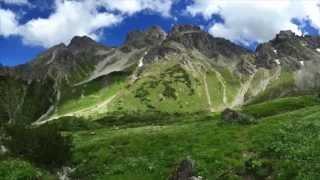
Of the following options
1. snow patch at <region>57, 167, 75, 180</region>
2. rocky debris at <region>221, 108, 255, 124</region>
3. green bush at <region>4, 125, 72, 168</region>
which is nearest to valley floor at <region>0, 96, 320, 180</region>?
snow patch at <region>57, 167, 75, 180</region>

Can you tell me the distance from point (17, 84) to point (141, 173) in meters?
119

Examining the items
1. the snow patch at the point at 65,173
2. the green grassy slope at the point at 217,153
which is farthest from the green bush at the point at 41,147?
the green grassy slope at the point at 217,153

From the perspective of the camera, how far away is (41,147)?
140ft

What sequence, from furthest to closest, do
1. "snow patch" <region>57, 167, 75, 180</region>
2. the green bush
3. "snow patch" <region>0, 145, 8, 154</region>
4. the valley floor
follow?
"snow patch" <region>0, 145, 8, 154</region> → the green bush → "snow patch" <region>57, 167, 75, 180</region> → the valley floor

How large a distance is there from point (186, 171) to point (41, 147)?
13.6 m

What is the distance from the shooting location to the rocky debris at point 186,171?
34562 mm

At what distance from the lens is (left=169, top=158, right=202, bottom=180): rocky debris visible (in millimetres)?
34562

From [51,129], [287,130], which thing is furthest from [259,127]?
[51,129]

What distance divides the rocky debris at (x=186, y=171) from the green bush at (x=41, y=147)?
1188 cm

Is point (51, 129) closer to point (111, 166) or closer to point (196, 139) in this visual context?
point (111, 166)

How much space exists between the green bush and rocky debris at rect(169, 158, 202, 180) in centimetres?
1188

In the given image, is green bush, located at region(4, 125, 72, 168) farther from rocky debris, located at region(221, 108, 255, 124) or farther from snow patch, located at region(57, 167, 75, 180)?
rocky debris, located at region(221, 108, 255, 124)

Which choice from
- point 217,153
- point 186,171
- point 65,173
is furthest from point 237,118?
point 186,171

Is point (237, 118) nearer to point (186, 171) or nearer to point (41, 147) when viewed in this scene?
→ point (41, 147)
